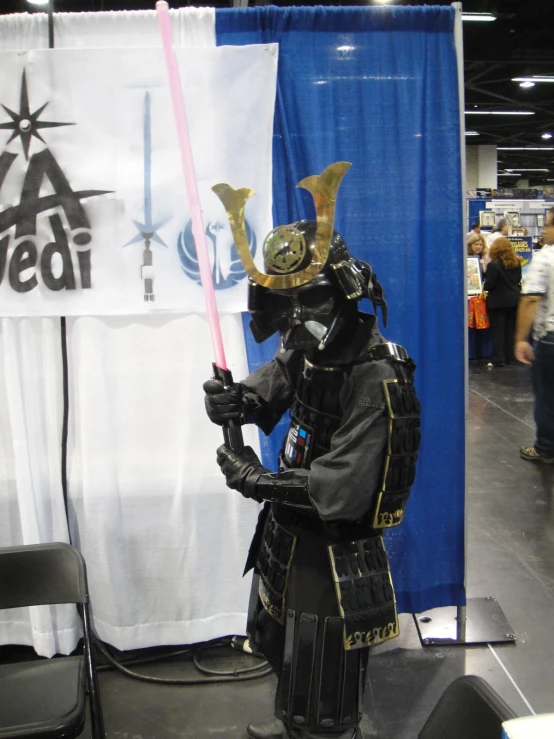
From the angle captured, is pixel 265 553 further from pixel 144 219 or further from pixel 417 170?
pixel 417 170

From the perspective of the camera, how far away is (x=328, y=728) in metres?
1.52

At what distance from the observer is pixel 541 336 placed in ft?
13.6

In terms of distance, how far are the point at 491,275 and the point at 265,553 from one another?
20.7 ft

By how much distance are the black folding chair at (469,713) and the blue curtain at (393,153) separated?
1193mm

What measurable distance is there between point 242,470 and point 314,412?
22cm

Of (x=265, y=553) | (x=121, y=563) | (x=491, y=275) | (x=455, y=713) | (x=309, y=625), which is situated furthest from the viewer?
(x=491, y=275)

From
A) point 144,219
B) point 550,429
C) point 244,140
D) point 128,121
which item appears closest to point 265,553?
point 144,219

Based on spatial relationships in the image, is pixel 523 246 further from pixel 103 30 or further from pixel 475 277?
pixel 103 30

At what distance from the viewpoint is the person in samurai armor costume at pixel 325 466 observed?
4.50 feet

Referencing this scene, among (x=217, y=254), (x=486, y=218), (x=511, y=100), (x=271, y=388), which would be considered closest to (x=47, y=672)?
(x=271, y=388)

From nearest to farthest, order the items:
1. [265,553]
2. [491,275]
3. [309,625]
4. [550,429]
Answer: [309,625] → [265,553] → [550,429] → [491,275]

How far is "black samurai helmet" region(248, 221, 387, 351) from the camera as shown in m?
1.37

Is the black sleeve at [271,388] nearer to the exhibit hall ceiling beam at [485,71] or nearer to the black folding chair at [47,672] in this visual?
the black folding chair at [47,672]

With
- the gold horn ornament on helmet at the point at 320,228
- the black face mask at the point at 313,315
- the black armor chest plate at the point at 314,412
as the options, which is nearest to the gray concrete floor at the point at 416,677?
the black armor chest plate at the point at 314,412
